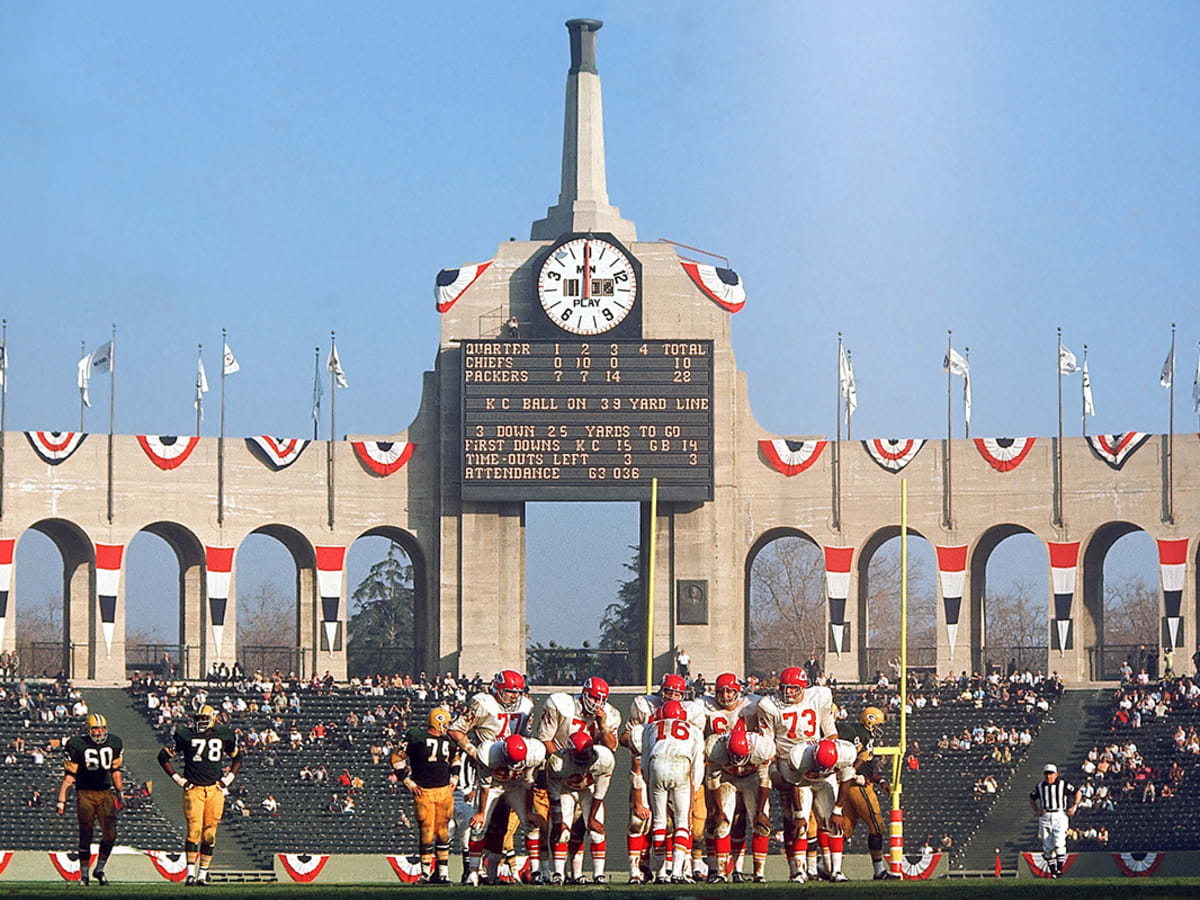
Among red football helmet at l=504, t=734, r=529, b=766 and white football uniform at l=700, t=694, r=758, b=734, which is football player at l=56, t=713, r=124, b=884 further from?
white football uniform at l=700, t=694, r=758, b=734

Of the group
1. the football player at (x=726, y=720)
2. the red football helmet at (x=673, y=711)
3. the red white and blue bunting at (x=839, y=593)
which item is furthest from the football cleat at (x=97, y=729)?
the red white and blue bunting at (x=839, y=593)

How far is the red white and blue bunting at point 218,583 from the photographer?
→ 5444 cm

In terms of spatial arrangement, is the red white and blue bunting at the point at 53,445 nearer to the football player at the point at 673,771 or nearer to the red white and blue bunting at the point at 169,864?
the red white and blue bunting at the point at 169,864

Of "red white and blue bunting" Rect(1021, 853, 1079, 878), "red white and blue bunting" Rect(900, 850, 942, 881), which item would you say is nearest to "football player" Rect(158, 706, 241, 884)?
"red white and blue bunting" Rect(900, 850, 942, 881)

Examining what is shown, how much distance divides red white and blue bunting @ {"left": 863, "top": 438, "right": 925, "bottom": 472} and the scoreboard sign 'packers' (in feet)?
16.3

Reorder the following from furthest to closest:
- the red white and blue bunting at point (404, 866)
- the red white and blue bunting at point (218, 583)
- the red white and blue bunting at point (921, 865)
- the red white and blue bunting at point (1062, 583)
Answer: the red white and blue bunting at point (1062, 583) → the red white and blue bunting at point (218, 583) → the red white and blue bunting at point (921, 865) → the red white and blue bunting at point (404, 866)

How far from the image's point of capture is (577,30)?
184 feet

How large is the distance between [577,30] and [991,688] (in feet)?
64.4

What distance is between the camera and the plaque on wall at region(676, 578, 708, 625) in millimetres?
53500

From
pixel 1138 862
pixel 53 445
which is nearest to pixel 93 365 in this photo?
pixel 53 445

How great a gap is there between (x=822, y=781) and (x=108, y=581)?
104 feet

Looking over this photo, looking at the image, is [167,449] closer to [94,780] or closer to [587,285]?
[587,285]

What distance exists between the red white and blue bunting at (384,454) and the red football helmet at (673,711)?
99.0 ft

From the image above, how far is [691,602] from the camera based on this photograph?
53562 mm
